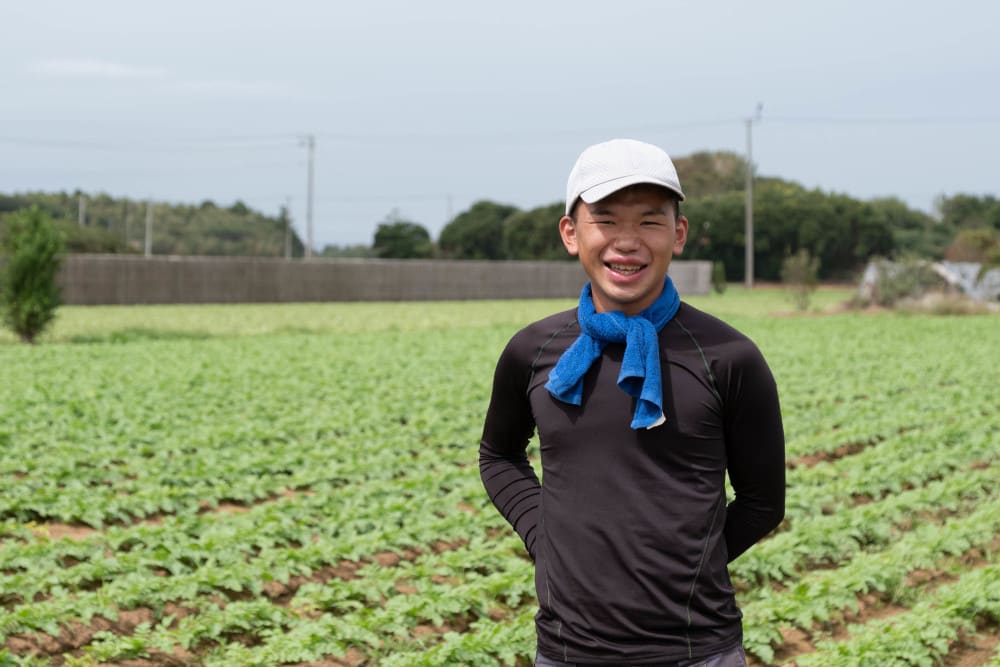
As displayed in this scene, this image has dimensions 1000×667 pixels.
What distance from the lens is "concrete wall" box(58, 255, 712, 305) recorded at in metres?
36.1

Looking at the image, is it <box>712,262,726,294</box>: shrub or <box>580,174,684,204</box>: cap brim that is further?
<box>712,262,726,294</box>: shrub

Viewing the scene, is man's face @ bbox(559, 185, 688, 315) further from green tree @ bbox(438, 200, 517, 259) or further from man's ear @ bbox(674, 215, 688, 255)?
green tree @ bbox(438, 200, 517, 259)

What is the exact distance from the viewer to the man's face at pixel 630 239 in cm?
231

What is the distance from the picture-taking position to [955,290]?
36.5 m

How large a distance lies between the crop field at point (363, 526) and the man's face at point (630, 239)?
3.11 m

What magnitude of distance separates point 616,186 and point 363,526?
5635mm

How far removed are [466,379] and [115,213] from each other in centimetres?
6711

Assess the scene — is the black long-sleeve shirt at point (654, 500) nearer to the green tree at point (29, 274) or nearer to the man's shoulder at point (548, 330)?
the man's shoulder at point (548, 330)

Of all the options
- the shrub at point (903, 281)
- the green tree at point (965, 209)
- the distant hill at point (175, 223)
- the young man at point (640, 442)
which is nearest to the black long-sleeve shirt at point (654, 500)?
the young man at point (640, 442)

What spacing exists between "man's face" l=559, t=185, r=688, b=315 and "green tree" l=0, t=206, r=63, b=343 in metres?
21.6

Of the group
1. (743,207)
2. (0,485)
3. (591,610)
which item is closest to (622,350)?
(591,610)

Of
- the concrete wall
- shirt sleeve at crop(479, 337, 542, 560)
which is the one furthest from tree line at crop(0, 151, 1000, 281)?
shirt sleeve at crop(479, 337, 542, 560)

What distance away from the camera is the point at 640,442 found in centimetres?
229

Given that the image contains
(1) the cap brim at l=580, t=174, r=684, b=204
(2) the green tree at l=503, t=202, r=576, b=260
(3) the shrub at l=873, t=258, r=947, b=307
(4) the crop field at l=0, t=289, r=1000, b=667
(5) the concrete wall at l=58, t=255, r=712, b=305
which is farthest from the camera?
(2) the green tree at l=503, t=202, r=576, b=260
